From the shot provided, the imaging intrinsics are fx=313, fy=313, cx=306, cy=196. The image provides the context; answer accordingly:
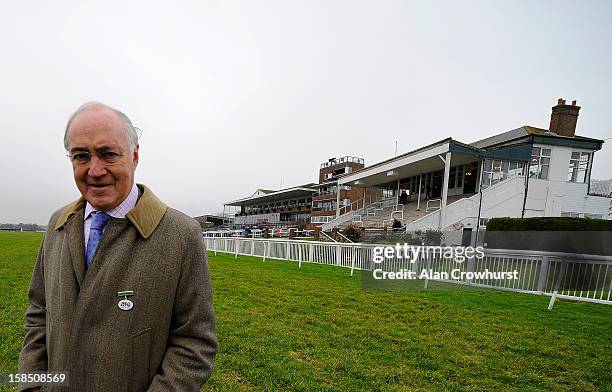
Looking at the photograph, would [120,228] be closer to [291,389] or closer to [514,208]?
[291,389]

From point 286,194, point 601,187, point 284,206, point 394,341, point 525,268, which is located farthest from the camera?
→ point 284,206

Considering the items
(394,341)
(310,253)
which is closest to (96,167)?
(394,341)

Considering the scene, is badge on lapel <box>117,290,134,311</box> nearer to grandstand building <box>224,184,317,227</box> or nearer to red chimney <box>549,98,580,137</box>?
red chimney <box>549,98,580,137</box>

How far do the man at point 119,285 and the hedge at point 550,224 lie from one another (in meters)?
13.8

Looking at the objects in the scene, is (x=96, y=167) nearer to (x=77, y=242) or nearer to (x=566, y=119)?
(x=77, y=242)

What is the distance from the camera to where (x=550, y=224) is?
11.6 metres

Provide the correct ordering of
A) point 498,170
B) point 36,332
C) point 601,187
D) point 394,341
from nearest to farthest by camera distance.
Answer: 1. point 36,332
2. point 394,341
3. point 498,170
4. point 601,187

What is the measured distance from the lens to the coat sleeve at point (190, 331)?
47.1 inches

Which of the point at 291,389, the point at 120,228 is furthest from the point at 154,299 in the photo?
the point at 291,389

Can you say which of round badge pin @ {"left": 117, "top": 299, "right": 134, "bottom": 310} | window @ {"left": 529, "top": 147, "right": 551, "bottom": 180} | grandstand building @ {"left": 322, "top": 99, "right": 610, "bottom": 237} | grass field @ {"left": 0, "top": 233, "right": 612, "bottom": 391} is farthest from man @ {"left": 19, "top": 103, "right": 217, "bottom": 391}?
window @ {"left": 529, "top": 147, "right": 551, "bottom": 180}

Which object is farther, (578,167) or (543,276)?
(578,167)

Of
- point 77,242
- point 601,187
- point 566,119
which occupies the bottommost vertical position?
point 77,242

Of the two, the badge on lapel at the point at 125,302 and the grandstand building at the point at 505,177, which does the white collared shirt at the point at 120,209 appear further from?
the grandstand building at the point at 505,177

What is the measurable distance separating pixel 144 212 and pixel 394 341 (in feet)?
12.5
